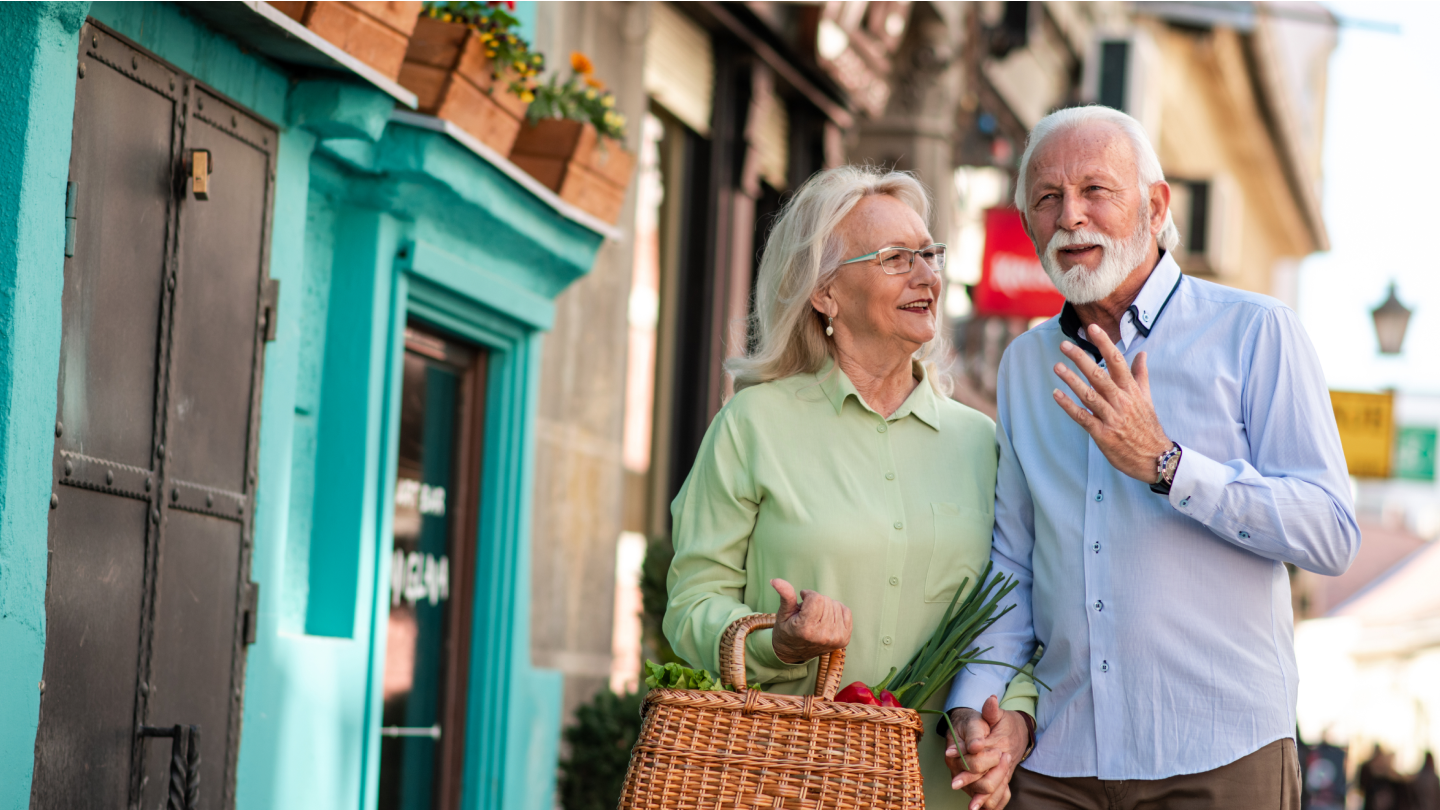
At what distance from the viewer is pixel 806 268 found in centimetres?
394

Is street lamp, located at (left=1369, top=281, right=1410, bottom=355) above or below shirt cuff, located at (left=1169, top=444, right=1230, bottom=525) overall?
above

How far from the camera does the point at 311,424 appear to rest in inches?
221

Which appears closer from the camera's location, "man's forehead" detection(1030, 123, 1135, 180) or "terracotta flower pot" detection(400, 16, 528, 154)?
"man's forehead" detection(1030, 123, 1135, 180)

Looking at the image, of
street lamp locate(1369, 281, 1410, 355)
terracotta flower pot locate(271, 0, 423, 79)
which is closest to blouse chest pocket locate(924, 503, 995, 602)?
terracotta flower pot locate(271, 0, 423, 79)

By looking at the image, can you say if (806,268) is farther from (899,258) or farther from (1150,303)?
(1150,303)

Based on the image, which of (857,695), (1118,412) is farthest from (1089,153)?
(857,695)

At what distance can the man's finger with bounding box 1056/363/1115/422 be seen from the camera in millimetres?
3139

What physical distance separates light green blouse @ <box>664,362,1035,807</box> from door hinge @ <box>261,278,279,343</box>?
184cm

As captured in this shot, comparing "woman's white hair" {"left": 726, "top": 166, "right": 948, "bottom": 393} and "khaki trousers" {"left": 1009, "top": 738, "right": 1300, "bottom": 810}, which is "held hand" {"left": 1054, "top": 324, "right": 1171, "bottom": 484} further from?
"woman's white hair" {"left": 726, "top": 166, "right": 948, "bottom": 393}

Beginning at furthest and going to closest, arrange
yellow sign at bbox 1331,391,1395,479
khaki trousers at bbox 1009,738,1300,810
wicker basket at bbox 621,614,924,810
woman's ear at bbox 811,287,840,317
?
yellow sign at bbox 1331,391,1395,479 < woman's ear at bbox 811,287,840,317 < khaki trousers at bbox 1009,738,1300,810 < wicker basket at bbox 621,614,924,810

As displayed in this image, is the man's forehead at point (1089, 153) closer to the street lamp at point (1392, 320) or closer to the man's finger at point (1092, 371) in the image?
the man's finger at point (1092, 371)

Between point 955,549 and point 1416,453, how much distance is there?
20.7 meters

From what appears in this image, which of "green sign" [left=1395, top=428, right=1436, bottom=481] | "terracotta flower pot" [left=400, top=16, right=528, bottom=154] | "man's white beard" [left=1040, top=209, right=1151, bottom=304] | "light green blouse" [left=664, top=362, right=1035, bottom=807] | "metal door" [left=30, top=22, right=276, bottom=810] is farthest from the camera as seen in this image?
"green sign" [left=1395, top=428, right=1436, bottom=481]

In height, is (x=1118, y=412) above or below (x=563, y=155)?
below
